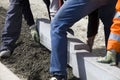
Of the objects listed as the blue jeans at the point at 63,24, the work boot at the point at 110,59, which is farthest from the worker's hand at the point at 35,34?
the work boot at the point at 110,59

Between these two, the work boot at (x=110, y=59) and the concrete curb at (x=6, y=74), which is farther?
the concrete curb at (x=6, y=74)

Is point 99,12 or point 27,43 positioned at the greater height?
point 99,12

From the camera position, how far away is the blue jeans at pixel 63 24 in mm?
4965

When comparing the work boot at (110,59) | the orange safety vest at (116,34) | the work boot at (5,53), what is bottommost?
the work boot at (5,53)

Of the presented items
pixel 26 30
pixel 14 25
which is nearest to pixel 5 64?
pixel 14 25

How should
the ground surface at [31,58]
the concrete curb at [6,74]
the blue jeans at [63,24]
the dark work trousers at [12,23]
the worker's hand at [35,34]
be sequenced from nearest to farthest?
the blue jeans at [63,24], the concrete curb at [6,74], the ground surface at [31,58], the dark work trousers at [12,23], the worker's hand at [35,34]

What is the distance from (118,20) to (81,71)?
110cm

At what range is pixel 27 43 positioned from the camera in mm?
7023

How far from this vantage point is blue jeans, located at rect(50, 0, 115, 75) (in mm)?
4965

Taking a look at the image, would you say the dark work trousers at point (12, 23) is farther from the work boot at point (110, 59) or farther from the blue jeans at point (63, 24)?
the work boot at point (110, 59)

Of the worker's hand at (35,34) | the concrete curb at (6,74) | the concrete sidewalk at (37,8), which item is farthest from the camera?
the concrete sidewalk at (37,8)

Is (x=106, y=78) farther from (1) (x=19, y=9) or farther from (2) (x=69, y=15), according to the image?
(1) (x=19, y=9)

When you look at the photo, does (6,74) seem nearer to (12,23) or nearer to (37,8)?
(12,23)

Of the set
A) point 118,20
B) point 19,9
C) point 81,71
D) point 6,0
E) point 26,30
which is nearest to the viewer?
point 118,20
